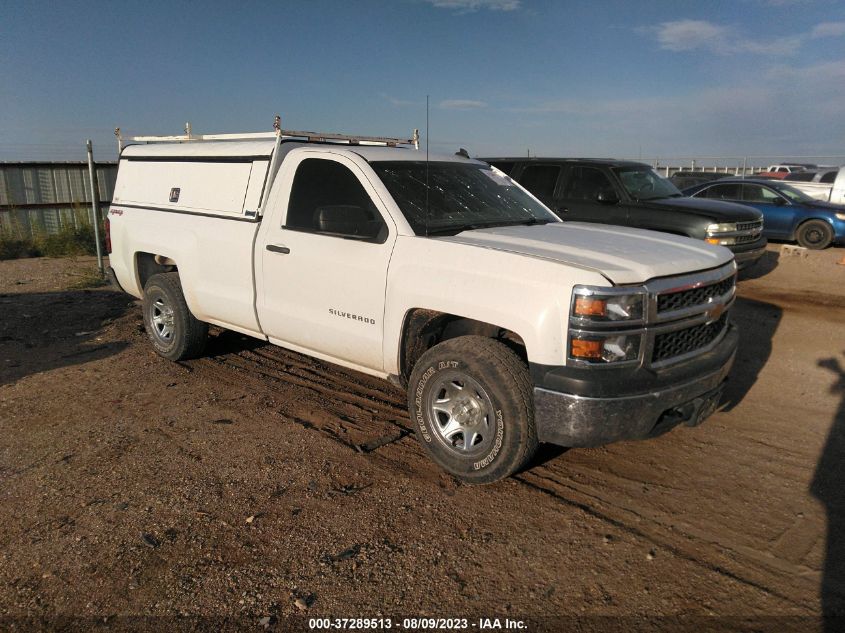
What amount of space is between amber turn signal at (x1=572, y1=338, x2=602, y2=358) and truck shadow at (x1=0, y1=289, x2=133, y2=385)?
16.6 feet

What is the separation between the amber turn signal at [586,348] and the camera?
342 centimetres

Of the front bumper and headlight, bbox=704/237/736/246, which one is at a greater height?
headlight, bbox=704/237/736/246

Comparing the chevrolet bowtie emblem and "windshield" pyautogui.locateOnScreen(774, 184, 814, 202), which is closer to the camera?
the chevrolet bowtie emblem

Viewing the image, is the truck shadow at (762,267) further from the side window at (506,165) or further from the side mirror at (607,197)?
the side window at (506,165)

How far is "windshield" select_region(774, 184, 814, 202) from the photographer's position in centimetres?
1383

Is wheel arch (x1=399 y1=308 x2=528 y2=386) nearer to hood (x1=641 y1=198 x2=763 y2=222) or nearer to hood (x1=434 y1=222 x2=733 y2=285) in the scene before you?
hood (x1=434 y1=222 x2=733 y2=285)

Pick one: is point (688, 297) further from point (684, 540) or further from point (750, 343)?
point (750, 343)

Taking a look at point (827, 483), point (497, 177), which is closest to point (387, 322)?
point (497, 177)

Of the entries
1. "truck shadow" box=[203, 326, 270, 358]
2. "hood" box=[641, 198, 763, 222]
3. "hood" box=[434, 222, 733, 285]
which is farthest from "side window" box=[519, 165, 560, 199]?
"hood" box=[434, 222, 733, 285]

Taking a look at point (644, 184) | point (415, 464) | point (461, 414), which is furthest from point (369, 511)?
point (644, 184)

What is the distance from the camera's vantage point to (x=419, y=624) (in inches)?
111

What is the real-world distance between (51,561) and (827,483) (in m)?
4.33

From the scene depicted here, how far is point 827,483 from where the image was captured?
3994 mm

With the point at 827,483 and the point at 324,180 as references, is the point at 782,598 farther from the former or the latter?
the point at 324,180
